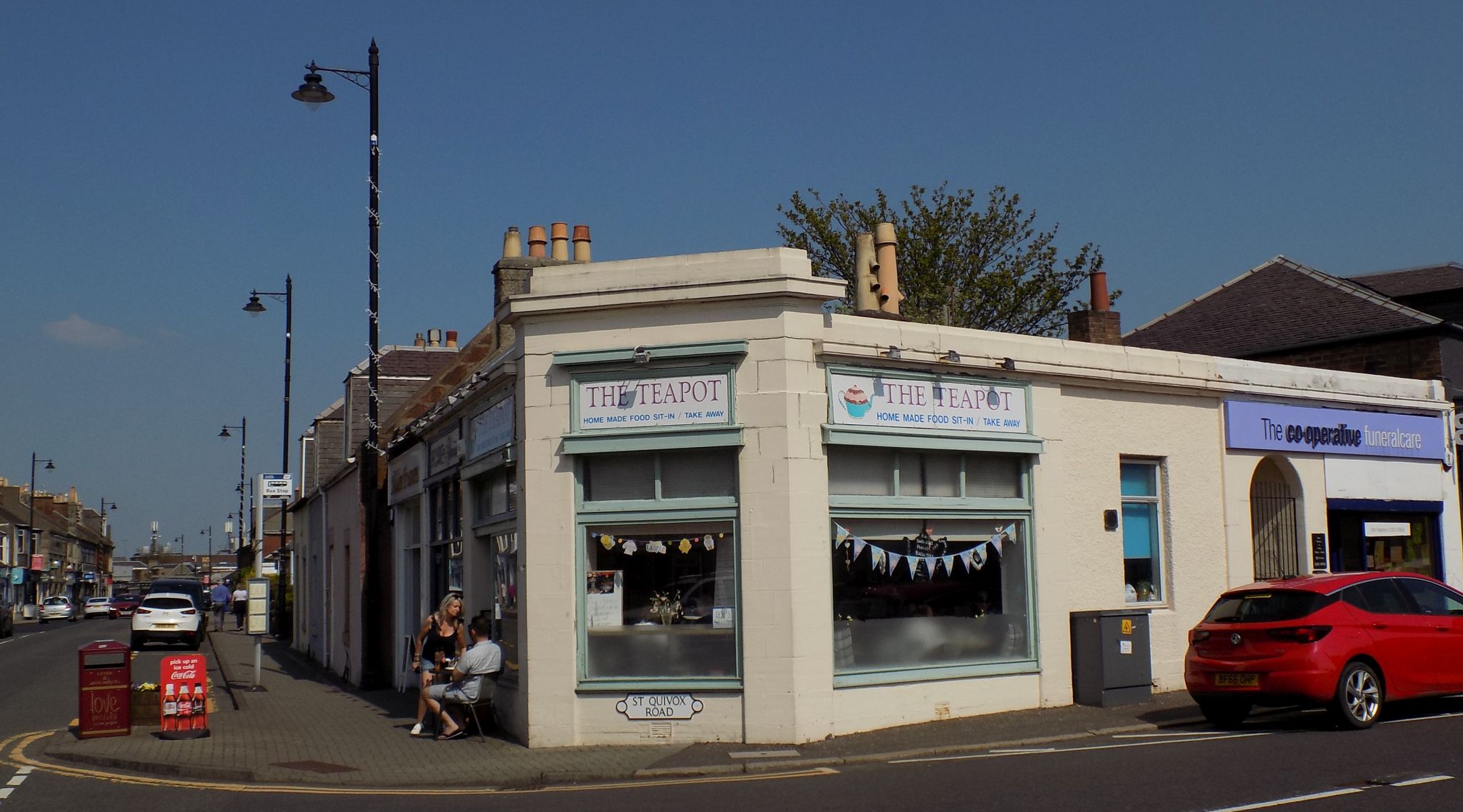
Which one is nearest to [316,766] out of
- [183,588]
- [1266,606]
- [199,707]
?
[199,707]

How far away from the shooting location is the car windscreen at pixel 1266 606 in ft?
41.5

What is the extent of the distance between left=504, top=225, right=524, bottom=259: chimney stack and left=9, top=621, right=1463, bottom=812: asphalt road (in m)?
10.2

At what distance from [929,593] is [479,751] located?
16.8 ft

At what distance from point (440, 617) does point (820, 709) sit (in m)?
5.19

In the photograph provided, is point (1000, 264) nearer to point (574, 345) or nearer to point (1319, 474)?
point (1319, 474)

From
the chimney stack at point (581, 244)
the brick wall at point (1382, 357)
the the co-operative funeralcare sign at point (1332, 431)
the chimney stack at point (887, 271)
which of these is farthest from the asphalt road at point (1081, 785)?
the brick wall at point (1382, 357)

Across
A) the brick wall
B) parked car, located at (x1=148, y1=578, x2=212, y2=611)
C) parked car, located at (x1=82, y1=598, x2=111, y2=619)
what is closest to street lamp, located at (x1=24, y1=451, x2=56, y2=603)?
parked car, located at (x1=82, y1=598, x2=111, y2=619)

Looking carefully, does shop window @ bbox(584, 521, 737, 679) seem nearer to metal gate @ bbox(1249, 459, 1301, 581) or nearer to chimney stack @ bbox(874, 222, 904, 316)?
chimney stack @ bbox(874, 222, 904, 316)

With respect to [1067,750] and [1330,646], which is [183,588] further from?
[1330,646]

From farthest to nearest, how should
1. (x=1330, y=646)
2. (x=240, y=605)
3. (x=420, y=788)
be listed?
(x=240, y=605)
(x=1330, y=646)
(x=420, y=788)

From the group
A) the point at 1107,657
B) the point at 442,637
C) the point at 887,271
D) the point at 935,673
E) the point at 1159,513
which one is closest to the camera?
the point at 935,673

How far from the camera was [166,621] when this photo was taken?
3547 centimetres

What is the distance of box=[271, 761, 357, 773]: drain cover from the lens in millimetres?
12367

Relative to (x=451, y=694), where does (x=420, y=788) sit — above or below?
below
